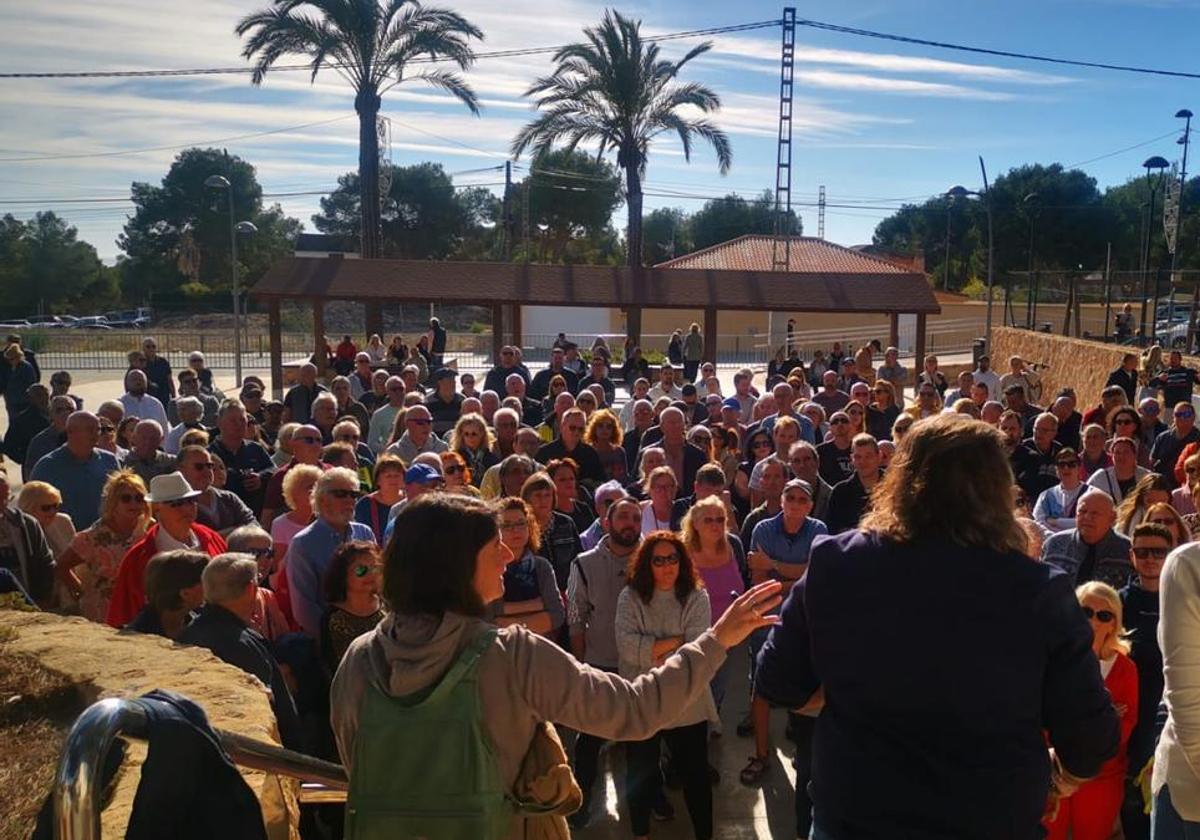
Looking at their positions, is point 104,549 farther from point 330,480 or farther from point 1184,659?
point 1184,659

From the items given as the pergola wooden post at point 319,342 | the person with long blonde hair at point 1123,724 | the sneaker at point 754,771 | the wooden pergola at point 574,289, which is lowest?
the sneaker at point 754,771

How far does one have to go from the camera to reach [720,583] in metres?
5.84

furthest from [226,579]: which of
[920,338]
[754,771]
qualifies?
[920,338]

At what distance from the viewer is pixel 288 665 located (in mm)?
4742

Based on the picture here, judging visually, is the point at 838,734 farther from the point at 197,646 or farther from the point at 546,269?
the point at 546,269

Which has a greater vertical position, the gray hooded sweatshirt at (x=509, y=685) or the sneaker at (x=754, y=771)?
the gray hooded sweatshirt at (x=509, y=685)

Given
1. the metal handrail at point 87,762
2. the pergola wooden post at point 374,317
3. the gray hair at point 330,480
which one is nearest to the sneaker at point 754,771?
the gray hair at point 330,480

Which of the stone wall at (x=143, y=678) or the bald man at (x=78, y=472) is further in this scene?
the bald man at (x=78, y=472)

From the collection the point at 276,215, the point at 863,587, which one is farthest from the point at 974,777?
the point at 276,215

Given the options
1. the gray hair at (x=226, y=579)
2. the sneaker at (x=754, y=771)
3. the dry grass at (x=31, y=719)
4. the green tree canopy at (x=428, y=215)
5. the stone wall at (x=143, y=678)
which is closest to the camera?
the stone wall at (x=143, y=678)

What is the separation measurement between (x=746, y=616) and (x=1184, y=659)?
3.59 feet

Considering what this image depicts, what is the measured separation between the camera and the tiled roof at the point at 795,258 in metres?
43.8

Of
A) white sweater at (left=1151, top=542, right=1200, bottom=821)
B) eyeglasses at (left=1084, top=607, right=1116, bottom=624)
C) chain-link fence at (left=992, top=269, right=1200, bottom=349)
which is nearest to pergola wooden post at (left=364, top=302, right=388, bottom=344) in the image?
chain-link fence at (left=992, top=269, right=1200, bottom=349)

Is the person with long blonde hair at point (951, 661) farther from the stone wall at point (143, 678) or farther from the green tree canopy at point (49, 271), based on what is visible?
the green tree canopy at point (49, 271)
